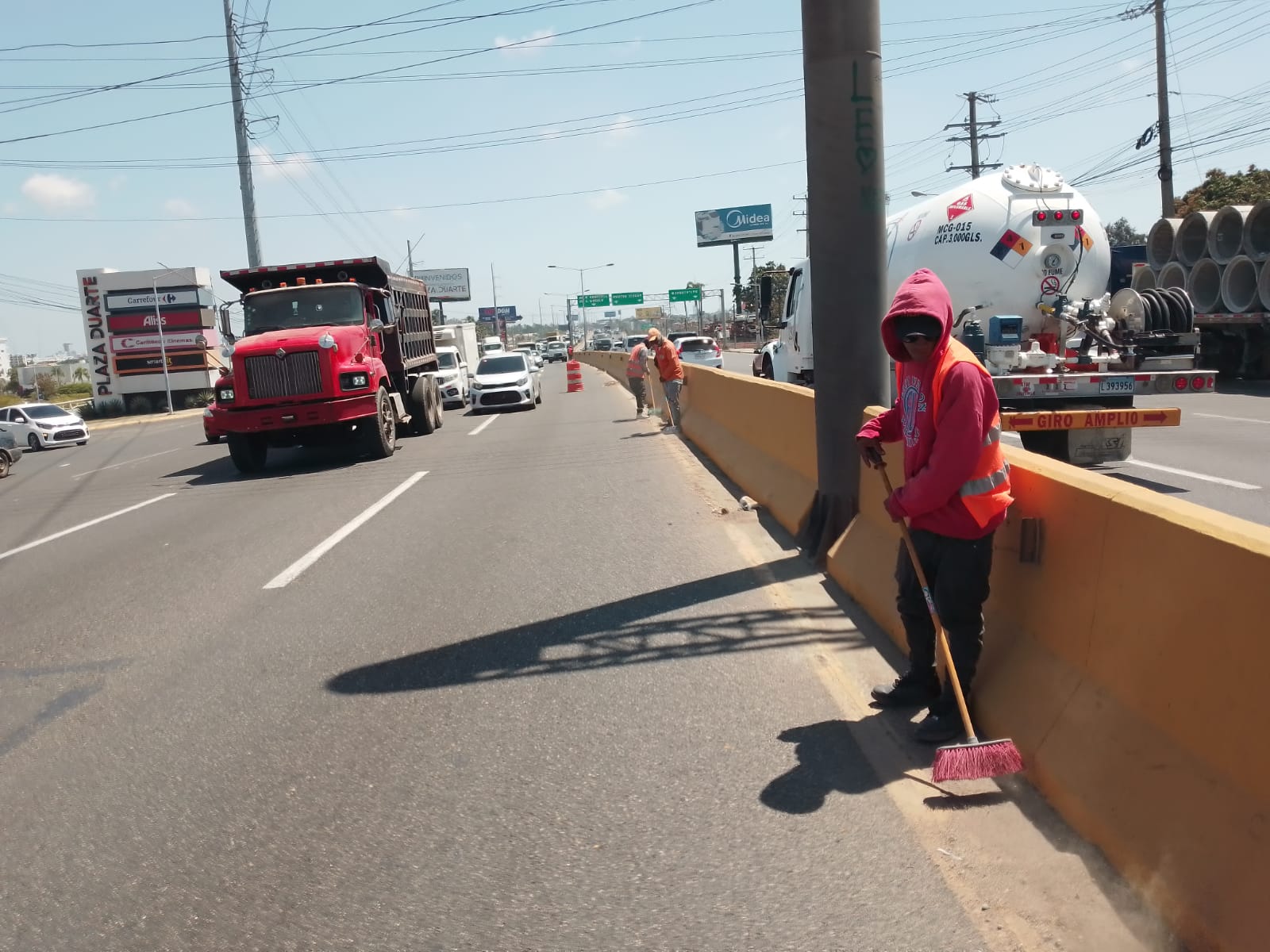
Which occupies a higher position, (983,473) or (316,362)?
(316,362)

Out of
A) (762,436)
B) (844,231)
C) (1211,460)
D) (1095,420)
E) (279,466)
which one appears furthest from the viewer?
(279,466)

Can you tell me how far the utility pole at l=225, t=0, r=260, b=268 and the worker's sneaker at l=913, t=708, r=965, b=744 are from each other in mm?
33253

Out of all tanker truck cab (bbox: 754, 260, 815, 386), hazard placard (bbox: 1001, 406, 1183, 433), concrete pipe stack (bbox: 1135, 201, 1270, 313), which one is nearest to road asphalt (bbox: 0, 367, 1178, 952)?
hazard placard (bbox: 1001, 406, 1183, 433)

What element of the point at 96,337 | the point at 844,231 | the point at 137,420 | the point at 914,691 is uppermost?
the point at 96,337

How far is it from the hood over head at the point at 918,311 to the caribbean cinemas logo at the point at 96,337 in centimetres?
5821

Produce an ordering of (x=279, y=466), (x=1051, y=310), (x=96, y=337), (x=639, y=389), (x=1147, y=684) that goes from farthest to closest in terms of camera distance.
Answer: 1. (x=96, y=337)
2. (x=639, y=389)
3. (x=279, y=466)
4. (x=1051, y=310)
5. (x=1147, y=684)

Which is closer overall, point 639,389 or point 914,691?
point 914,691

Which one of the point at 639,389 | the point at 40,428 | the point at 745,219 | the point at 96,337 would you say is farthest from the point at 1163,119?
the point at 745,219

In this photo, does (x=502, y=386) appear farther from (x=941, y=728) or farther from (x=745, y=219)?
(x=745, y=219)

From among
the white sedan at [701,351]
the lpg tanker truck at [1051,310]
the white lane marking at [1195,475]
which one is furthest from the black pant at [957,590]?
the white sedan at [701,351]

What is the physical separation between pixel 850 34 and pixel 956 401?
414 centimetres

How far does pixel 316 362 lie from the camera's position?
52.5ft

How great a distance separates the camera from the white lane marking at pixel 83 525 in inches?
428

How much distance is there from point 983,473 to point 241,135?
36.1 metres
